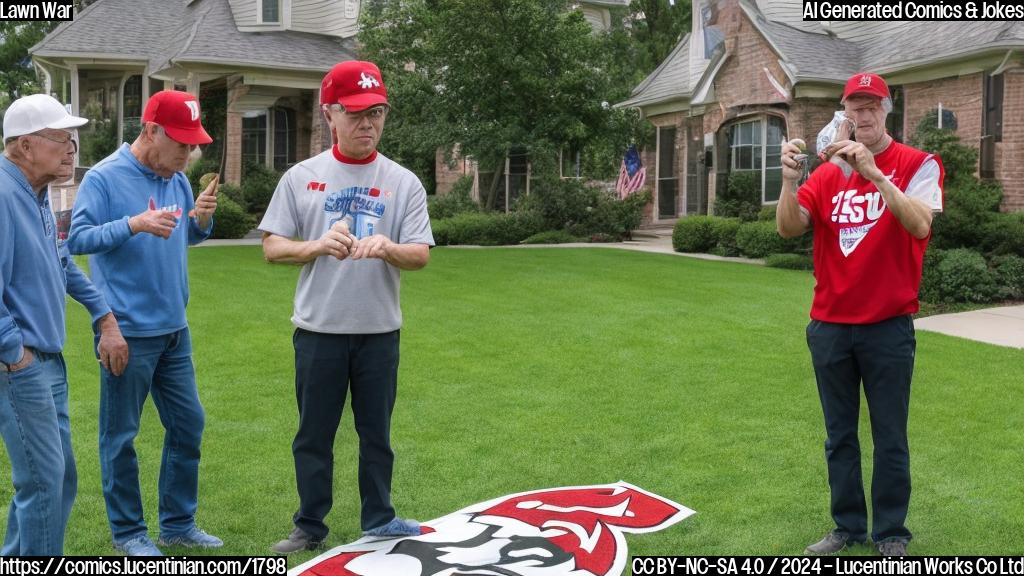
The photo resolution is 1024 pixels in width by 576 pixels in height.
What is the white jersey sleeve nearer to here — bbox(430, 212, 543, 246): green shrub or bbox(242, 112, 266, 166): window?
bbox(430, 212, 543, 246): green shrub

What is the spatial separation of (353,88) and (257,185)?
71.4ft

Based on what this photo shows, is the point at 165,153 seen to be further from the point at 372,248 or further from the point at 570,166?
the point at 570,166

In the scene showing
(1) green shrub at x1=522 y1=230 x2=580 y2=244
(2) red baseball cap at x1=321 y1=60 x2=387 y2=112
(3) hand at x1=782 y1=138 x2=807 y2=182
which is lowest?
(1) green shrub at x1=522 y1=230 x2=580 y2=244

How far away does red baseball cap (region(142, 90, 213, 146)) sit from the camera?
4.55 m

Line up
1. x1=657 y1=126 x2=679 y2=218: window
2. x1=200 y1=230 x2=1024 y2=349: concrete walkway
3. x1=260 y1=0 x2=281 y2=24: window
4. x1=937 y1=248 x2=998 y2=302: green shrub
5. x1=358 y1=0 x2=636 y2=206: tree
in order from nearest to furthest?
x1=200 y1=230 x2=1024 y2=349: concrete walkway → x1=937 y1=248 x2=998 y2=302: green shrub → x1=358 y1=0 x2=636 y2=206: tree → x1=657 y1=126 x2=679 y2=218: window → x1=260 y1=0 x2=281 y2=24: window

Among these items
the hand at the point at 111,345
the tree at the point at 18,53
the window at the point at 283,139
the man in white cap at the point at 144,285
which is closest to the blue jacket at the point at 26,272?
the hand at the point at 111,345

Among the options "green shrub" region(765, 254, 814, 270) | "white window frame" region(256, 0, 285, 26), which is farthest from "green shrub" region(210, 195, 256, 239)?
"green shrub" region(765, 254, 814, 270)

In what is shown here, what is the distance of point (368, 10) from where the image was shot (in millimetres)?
24484

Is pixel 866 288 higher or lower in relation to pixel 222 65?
lower

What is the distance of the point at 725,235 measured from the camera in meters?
20.4

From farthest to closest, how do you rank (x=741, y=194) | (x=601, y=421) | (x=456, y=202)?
1. (x=456, y=202)
2. (x=741, y=194)
3. (x=601, y=421)

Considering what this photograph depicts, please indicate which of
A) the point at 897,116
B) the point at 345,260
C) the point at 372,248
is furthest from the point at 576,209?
the point at 372,248

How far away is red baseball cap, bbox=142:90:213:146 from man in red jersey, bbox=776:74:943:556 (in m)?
2.68

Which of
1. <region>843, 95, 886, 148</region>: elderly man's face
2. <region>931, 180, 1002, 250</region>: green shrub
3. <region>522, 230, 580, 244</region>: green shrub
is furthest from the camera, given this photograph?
<region>522, 230, 580, 244</region>: green shrub
